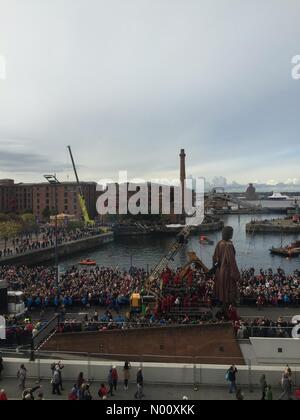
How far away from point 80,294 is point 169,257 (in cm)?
512

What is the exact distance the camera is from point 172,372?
10367 millimetres

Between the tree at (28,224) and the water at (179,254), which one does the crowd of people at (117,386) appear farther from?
the tree at (28,224)

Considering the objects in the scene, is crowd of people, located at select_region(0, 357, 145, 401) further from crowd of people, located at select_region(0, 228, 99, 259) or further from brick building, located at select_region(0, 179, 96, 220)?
brick building, located at select_region(0, 179, 96, 220)

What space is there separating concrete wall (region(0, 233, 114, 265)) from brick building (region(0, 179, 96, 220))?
3421 centimetres

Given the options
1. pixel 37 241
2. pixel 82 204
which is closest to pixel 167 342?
pixel 37 241

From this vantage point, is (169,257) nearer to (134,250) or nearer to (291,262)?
(291,262)

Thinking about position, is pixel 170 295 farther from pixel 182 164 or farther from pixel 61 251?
pixel 182 164

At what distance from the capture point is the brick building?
4456 inches

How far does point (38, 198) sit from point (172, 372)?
356 ft

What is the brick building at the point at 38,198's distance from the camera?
371 ft

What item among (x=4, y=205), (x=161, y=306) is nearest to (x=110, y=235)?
(x=4, y=205)

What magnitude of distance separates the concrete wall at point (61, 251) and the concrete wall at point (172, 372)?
1376 inches

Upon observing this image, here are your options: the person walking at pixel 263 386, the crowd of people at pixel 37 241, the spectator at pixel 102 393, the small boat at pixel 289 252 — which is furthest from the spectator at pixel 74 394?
the small boat at pixel 289 252

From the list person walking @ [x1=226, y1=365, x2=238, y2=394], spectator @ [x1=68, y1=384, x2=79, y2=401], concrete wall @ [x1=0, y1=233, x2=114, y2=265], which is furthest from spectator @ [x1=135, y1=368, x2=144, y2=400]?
concrete wall @ [x1=0, y1=233, x2=114, y2=265]
